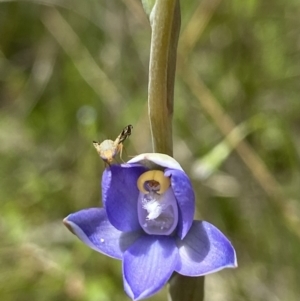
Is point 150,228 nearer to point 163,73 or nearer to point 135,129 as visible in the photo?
point 163,73

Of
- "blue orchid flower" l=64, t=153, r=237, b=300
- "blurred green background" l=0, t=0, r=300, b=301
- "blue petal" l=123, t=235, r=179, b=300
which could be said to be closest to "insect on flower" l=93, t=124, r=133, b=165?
"blue orchid flower" l=64, t=153, r=237, b=300

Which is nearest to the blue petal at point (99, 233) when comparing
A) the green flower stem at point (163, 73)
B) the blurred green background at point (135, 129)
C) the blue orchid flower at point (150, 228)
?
the blue orchid flower at point (150, 228)

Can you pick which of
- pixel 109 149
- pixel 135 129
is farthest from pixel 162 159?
pixel 135 129

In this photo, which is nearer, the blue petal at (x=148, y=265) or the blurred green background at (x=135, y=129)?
the blue petal at (x=148, y=265)

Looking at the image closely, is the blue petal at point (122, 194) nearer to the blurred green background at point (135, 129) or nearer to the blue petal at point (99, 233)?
the blue petal at point (99, 233)

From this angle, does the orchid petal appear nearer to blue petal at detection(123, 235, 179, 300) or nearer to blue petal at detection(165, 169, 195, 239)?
blue petal at detection(165, 169, 195, 239)

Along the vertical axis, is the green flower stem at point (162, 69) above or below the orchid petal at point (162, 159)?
above
